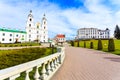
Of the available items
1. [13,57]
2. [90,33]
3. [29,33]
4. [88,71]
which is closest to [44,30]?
[29,33]

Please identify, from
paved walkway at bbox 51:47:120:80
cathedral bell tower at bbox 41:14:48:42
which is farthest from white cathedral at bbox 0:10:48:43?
paved walkway at bbox 51:47:120:80

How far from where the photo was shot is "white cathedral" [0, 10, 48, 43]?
78.9 meters

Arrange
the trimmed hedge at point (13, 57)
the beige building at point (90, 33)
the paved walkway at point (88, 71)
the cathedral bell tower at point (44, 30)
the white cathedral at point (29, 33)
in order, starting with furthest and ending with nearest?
the beige building at point (90, 33)
the cathedral bell tower at point (44, 30)
the white cathedral at point (29, 33)
the trimmed hedge at point (13, 57)
the paved walkway at point (88, 71)

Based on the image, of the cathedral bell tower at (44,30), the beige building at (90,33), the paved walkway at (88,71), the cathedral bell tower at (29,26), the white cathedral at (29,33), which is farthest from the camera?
the beige building at (90,33)

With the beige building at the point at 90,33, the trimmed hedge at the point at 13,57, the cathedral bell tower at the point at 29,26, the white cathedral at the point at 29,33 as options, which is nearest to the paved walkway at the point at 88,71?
the trimmed hedge at the point at 13,57

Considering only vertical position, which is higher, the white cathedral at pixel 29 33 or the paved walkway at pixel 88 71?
the white cathedral at pixel 29 33

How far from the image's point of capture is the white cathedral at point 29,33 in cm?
7893

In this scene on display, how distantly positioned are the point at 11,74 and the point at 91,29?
163 m

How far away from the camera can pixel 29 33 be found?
92.4 metres

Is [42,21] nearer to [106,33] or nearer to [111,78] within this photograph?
[106,33]

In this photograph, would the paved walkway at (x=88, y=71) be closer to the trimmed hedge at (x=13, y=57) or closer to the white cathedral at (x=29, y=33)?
the trimmed hedge at (x=13, y=57)

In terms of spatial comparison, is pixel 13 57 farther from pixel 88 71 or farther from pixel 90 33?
pixel 90 33

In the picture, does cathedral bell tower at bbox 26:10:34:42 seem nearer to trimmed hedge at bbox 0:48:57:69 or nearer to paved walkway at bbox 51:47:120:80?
trimmed hedge at bbox 0:48:57:69

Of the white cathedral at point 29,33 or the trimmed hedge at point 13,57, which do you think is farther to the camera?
the white cathedral at point 29,33
